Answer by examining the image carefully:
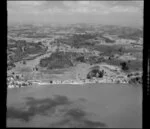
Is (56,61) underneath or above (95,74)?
above

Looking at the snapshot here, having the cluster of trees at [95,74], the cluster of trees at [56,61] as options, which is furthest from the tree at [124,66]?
the cluster of trees at [56,61]

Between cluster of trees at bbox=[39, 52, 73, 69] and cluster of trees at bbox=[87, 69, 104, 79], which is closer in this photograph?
cluster of trees at bbox=[87, 69, 104, 79]

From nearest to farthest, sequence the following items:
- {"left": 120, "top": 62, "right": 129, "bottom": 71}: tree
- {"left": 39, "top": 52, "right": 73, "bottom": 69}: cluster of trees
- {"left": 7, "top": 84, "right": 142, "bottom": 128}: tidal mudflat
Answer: {"left": 7, "top": 84, "right": 142, "bottom": 128}: tidal mudflat
{"left": 120, "top": 62, "right": 129, "bottom": 71}: tree
{"left": 39, "top": 52, "right": 73, "bottom": 69}: cluster of trees

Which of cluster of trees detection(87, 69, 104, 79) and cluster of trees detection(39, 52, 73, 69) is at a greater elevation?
cluster of trees detection(39, 52, 73, 69)

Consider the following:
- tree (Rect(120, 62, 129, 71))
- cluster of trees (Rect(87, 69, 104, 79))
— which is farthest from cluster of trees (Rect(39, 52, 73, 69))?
tree (Rect(120, 62, 129, 71))

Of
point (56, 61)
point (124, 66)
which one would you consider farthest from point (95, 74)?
point (56, 61)

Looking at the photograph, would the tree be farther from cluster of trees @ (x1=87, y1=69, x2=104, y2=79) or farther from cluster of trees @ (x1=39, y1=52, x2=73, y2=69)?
cluster of trees @ (x1=39, y1=52, x2=73, y2=69)

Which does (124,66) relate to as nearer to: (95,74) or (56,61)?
(95,74)

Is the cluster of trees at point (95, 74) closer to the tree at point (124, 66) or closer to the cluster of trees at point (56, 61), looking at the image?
the tree at point (124, 66)

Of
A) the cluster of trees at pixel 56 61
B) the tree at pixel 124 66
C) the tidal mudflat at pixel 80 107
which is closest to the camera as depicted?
the tidal mudflat at pixel 80 107
